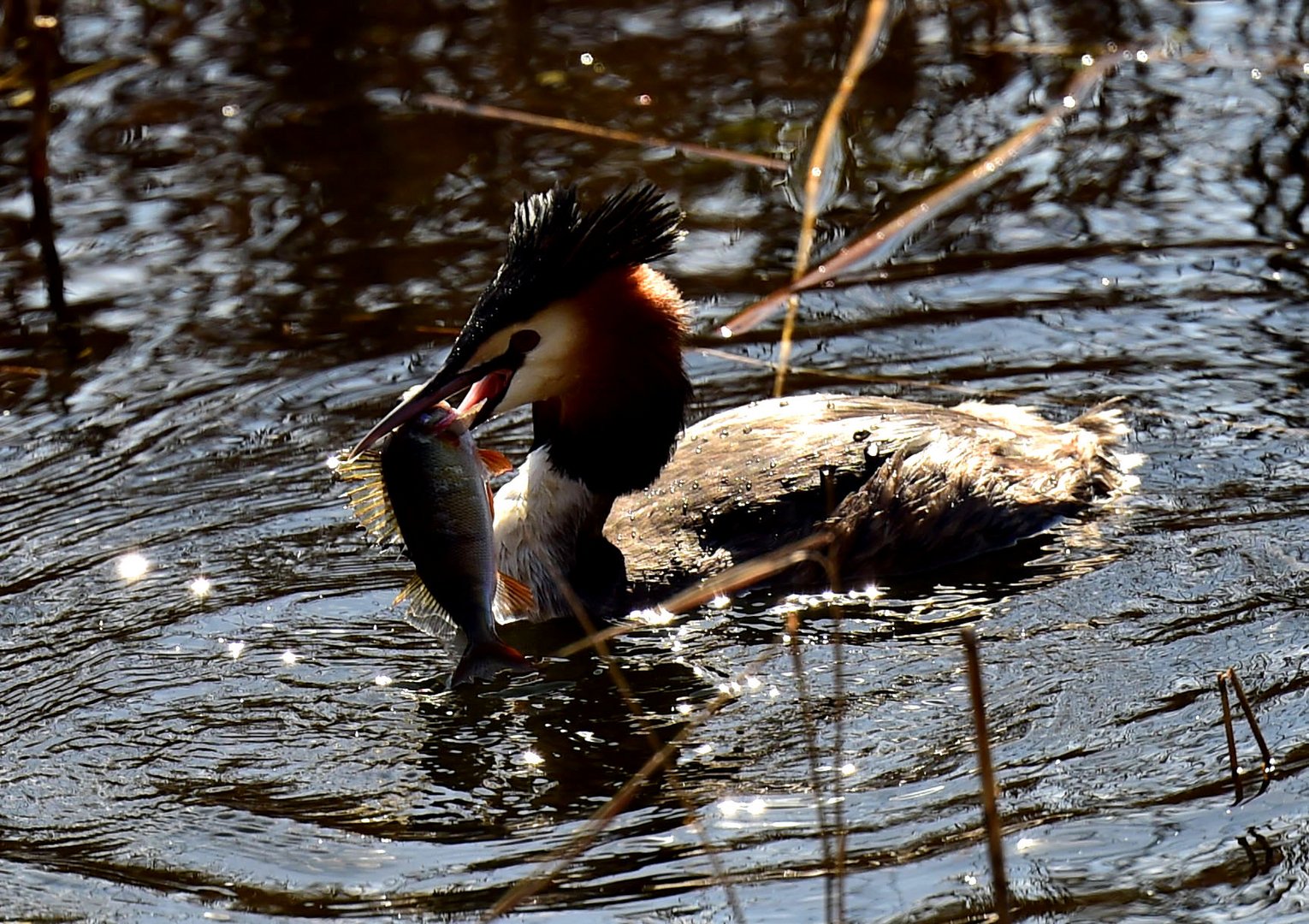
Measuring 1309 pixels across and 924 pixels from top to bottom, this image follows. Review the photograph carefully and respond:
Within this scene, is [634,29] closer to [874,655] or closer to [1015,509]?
[1015,509]

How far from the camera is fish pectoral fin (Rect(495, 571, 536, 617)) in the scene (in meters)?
5.47

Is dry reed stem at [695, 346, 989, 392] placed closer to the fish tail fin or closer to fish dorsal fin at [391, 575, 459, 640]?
fish dorsal fin at [391, 575, 459, 640]

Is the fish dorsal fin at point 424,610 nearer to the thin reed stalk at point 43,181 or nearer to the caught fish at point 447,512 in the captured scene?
the caught fish at point 447,512

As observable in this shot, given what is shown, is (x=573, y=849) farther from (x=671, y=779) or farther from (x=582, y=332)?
(x=582, y=332)

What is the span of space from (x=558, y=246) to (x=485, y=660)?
1454 mm

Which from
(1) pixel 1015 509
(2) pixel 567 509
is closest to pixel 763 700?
(2) pixel 567 509

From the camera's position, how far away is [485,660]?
192 inches

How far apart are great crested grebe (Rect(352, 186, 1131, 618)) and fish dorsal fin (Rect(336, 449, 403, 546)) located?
33cm

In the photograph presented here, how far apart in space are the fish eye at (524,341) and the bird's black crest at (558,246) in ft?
0.19

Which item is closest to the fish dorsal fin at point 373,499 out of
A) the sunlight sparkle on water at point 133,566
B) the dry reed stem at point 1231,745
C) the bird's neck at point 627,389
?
the bird's neck at point 627,389

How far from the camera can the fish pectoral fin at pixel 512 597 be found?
18.0 feet

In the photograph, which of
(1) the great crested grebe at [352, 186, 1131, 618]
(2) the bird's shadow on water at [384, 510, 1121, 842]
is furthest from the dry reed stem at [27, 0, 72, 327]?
(2) the bird's shadow on water at [384, 510, 1121, 842]

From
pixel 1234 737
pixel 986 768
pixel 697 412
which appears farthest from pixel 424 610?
pixel 986 768

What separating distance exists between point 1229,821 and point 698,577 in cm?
198
